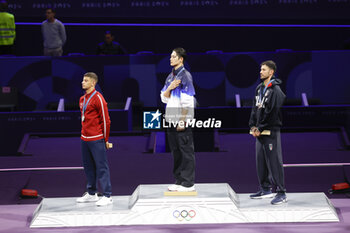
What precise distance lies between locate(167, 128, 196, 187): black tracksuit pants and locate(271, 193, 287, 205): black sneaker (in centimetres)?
93

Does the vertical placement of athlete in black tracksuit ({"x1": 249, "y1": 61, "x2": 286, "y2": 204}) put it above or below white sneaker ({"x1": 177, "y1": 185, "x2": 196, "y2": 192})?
above

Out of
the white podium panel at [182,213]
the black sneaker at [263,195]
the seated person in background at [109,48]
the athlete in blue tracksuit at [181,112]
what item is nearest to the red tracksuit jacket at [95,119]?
the athlete in blue tracksuit at [181,112]

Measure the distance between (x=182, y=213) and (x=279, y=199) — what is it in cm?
110

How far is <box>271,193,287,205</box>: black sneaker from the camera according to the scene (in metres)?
6.55

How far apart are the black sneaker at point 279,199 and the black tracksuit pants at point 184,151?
0.93m

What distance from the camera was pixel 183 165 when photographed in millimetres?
6680

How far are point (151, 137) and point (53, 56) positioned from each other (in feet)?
9.75

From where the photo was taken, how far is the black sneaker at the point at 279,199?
6.55 m

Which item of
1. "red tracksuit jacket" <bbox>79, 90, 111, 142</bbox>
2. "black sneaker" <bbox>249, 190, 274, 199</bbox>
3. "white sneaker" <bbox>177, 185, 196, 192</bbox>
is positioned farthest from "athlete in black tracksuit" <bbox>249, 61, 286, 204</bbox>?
"red tracksuit jacket" <bbox>79, 90, 111, 142</bbox>

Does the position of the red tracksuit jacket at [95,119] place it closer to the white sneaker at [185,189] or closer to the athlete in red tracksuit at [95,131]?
the athlete in red tracksuit at [95,131]

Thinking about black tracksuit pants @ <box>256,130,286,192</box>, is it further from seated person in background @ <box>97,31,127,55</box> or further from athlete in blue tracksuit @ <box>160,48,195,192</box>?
seated person in background @ <box>97,31,127,55</box>

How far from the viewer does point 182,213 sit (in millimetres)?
6383

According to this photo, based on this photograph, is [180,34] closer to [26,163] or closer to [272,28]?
[272,28]

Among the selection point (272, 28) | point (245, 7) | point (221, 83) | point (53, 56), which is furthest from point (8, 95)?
point (272, 28)
